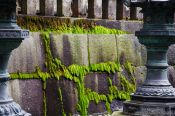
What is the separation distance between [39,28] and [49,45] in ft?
0.73

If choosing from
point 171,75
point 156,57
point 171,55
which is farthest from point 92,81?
point 171,55

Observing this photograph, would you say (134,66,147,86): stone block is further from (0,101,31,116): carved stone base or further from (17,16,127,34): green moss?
(0,101,31,116): carved stone base

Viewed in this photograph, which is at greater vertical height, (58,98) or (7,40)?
(7,40)

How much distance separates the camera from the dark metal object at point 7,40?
3126 millimetres

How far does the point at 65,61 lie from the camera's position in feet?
18.2

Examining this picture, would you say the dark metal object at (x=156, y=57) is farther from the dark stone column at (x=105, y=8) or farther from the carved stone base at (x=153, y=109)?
the dark stone column at (x=105, y=8)

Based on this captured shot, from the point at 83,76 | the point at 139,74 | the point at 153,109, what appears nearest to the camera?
the point at 153,109

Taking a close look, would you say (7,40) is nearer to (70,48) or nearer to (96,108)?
(70,48)

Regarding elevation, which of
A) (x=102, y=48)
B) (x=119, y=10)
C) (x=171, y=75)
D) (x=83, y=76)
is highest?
(x=119, y=10)

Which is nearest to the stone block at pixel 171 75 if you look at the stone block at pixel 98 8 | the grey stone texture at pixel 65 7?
the grey stone texture at pixel 65 7

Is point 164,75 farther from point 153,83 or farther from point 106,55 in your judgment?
point 106,55

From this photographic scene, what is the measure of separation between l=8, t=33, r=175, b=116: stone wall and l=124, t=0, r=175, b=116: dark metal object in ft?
3.47

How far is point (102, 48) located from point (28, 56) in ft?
4.22

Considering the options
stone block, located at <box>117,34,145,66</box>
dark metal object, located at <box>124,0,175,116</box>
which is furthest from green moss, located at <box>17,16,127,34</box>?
dark metal object, located at <box>124,0,175,116</box>
